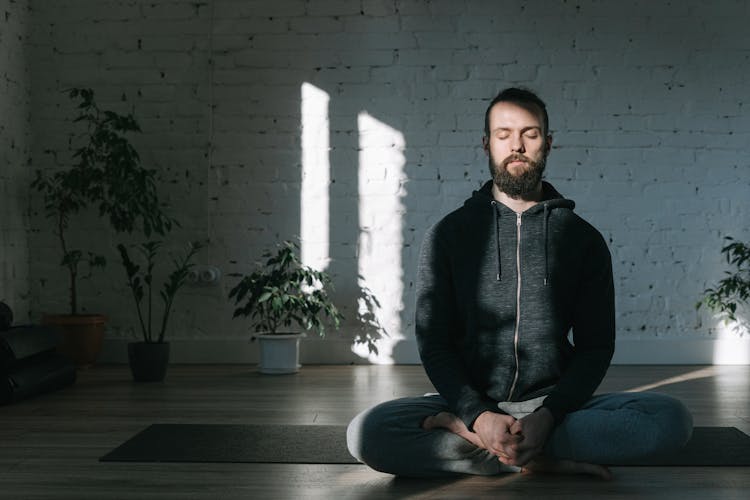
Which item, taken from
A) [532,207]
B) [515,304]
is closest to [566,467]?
[515,304]

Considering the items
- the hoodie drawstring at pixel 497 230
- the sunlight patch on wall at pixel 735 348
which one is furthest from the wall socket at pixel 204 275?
the hoodie drawstring at pixel 497 230

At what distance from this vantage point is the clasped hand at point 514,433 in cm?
219

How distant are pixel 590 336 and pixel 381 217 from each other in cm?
289

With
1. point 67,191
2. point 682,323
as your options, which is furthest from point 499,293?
point 67,191

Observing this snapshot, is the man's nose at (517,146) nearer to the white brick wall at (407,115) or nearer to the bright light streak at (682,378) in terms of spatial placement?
the bright light streak at (682,378)

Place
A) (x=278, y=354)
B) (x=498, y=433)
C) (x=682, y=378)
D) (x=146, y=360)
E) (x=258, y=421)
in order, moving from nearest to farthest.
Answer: (x=498, y=433)
(x=258, y=421)
(x=146, y=360)
(x=682, y=378)
(x=278, y=354)

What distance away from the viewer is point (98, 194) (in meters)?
4.86

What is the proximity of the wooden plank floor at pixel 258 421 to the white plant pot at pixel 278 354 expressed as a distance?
80mm

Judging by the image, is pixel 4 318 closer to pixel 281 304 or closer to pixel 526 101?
pixel 281 304

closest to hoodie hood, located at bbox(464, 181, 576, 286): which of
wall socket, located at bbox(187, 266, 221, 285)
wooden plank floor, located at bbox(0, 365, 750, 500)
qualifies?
wooden plank floor, located at bbox(0, 365, 750, 500)

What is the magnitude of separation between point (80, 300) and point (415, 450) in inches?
135

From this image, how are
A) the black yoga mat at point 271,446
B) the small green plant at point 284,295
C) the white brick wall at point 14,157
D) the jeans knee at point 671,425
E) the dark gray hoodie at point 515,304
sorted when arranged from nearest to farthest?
1. the jeans knee at point 671,425
2. the dark gray hoodie at point 515,304
3. the black yoga mat at point 271,446
4. the small green plant at point 284,295
5. the white brick wall at point 14,157

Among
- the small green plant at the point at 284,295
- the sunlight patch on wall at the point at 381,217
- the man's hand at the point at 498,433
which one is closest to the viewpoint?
the man's hand at the point at 498,433

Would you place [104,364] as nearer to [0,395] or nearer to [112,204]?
[112,204]
